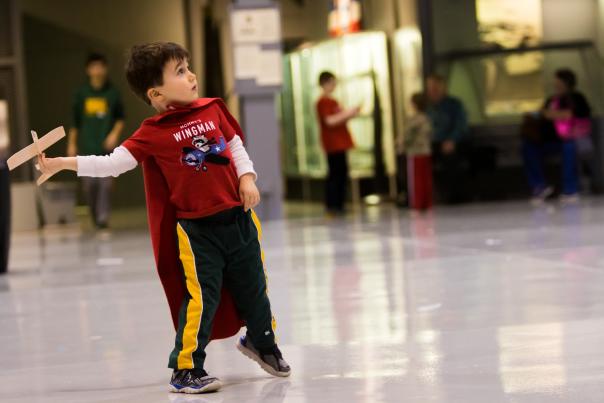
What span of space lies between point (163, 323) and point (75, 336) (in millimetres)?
507

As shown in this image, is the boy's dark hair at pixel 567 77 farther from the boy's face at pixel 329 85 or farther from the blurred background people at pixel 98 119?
the blurred background people at pixel 98 119

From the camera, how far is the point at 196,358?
186 inches

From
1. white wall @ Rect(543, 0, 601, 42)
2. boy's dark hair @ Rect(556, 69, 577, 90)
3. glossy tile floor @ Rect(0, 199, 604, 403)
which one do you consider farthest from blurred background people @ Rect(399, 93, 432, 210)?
glossy tile floor @ Rect(0, 199, 604, 403)

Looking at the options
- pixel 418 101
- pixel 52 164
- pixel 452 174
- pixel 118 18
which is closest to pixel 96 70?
pixel 418 101

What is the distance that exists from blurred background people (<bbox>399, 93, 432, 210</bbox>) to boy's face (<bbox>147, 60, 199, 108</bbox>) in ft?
35.3

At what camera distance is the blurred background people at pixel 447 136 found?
16031 millimetres

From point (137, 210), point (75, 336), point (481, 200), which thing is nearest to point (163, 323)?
point (75, 336)

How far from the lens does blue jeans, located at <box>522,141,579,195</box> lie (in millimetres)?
15484

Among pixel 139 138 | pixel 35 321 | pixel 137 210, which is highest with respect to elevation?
pixel 139 138

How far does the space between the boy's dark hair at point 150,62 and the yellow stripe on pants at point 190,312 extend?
2.09 feet

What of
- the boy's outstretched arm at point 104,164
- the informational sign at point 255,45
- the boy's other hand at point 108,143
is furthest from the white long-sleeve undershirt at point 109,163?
the boy's other hand at point 108,143

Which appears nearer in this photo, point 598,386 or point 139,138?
point 598,386

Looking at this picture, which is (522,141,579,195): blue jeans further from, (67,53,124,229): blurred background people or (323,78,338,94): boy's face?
(67,53,124,229): blurred background people

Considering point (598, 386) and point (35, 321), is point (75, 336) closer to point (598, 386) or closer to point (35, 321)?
point (35, 321)
